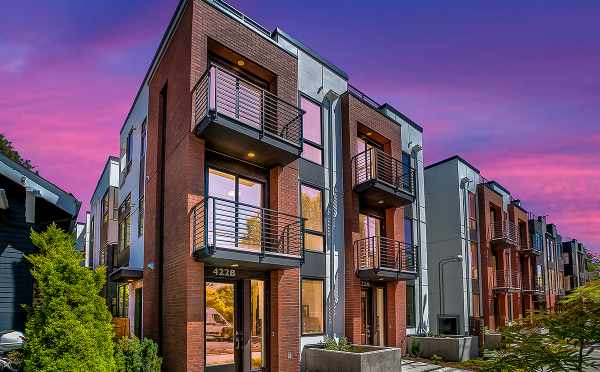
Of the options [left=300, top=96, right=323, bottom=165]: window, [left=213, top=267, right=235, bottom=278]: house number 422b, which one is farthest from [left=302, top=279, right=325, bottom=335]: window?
[left=300, top=96, right=323, bottom=165]: window

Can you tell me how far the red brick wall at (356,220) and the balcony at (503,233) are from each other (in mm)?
12450

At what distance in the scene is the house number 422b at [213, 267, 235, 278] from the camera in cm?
1287

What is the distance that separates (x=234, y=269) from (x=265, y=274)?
114cm

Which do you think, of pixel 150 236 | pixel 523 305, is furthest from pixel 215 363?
pixel 523 305

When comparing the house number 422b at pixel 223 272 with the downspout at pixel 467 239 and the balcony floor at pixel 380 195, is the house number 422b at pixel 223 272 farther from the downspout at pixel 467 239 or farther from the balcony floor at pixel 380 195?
the downspout at pixel 467 239

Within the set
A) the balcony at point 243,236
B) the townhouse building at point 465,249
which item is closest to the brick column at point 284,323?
the balcony at point 243,236

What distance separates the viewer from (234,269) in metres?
13.3

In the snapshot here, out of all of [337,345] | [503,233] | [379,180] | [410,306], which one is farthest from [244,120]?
[503,233]

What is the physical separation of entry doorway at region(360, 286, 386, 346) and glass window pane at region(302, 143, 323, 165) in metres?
5.39

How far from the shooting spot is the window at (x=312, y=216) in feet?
53.9

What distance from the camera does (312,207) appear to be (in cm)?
1689

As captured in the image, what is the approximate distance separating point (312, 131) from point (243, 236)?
19.5 ft

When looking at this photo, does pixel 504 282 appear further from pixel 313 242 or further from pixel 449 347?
pixel 313 242

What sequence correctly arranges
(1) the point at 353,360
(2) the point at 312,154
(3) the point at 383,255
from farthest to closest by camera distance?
(3) the point at 383,255, (2) the point at 312,154, (1) the point at 353,360
